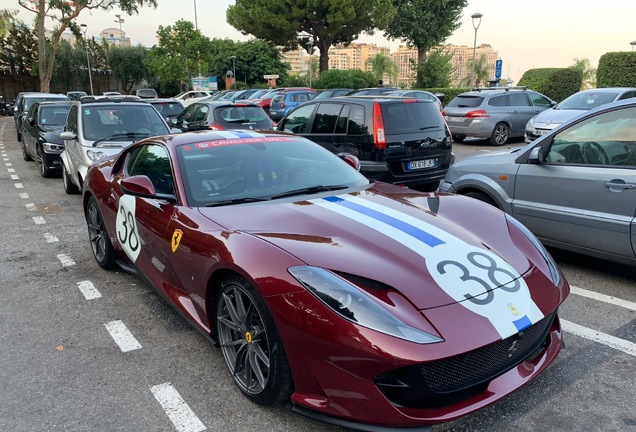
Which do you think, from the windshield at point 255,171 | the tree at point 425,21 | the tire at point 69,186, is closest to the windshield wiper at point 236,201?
the windshield at point 255,171

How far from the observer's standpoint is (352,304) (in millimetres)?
2143

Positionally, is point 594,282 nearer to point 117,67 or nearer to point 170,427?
point 170,427

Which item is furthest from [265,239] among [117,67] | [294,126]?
[117,67]

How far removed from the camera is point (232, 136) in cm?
380

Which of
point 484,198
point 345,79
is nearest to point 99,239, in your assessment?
point 484,198

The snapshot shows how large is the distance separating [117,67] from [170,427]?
59.7m

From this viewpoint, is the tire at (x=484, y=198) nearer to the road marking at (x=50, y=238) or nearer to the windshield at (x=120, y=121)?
the road marking at (x=50, y=238)

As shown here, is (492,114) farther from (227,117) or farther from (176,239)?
(176,239)

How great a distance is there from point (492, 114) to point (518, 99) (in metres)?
1.35

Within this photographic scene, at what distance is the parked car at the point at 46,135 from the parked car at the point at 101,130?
1.61 meters

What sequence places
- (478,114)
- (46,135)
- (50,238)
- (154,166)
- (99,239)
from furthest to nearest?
(478,114) < (46,135) < (50,238) < (99,239) < (154,166)

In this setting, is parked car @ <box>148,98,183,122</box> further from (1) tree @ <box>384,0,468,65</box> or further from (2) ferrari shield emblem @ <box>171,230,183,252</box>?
(1) tree @ <box>384,0,468,65</box>

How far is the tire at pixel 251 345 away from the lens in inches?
93.4

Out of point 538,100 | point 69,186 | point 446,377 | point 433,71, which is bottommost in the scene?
point 69,186
